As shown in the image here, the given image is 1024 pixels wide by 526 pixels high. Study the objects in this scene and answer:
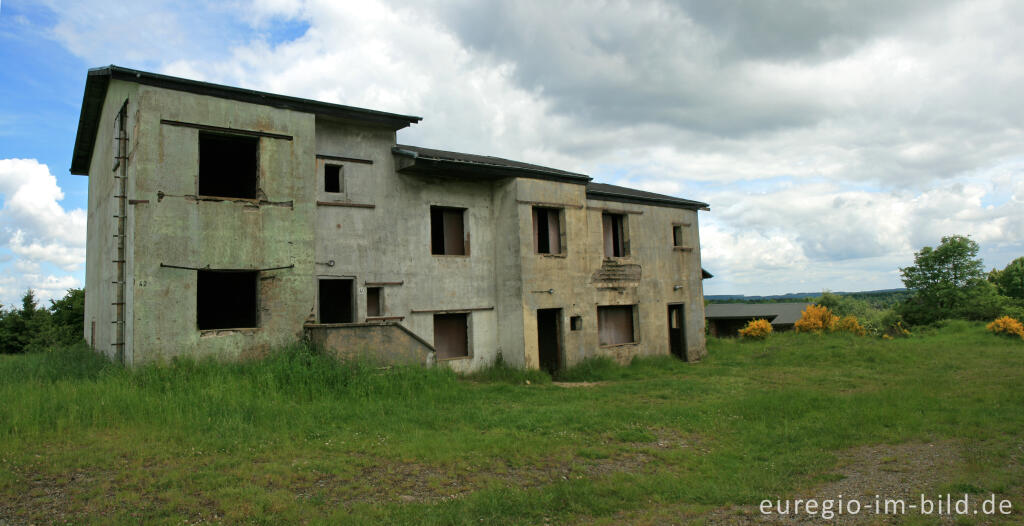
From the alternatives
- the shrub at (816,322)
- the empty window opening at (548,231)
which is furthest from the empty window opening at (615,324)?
the shrub at (816,322)

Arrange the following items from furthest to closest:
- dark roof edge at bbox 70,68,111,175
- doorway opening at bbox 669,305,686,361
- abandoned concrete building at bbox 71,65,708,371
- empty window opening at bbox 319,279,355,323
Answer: doorway opening at bbox 669,305,686,361 < empty window opening at bbox 319,279,355,323 < dark roof edge at bbox 70,68,111,175 < abandoned concrete building at bbox 71,65,708,371

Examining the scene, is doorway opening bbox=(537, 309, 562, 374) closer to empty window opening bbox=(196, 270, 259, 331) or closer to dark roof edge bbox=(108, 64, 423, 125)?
dark roof edge bbox=(108, 64, 423, 125)

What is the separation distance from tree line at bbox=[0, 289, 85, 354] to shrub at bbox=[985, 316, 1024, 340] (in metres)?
40.1

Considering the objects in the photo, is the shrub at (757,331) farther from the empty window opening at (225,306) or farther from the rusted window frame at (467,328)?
the empty window opening at (225,306)

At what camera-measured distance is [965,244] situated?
1662 inches

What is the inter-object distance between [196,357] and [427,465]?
6.73m

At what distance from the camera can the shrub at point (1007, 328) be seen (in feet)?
78.8

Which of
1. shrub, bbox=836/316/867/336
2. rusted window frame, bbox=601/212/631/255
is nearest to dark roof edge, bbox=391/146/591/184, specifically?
rusted window frame, bbox=601/212/631/255

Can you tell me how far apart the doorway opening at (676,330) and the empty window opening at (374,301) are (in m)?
11.5

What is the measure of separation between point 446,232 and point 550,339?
15.2 ft

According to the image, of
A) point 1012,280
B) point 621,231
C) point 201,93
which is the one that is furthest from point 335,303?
point 1012,280

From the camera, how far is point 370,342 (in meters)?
12.5

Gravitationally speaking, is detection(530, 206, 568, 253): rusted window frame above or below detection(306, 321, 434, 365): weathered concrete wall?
above

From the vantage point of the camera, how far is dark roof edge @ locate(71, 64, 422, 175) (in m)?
11.5
